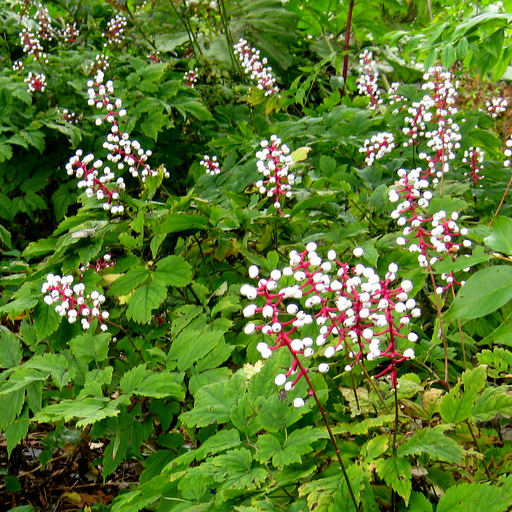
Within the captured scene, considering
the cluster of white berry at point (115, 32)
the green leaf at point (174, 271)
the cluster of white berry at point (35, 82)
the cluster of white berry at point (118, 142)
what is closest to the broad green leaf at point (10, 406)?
the green leaf at point (174, 271)

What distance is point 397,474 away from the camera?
1.01 metres

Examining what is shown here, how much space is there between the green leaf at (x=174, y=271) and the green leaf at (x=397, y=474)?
78 cm

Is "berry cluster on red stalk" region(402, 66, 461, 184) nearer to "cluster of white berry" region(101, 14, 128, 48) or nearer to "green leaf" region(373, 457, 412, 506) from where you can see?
"green leaf" region(373, 457, 412, 506)

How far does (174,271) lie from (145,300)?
0.41 ft

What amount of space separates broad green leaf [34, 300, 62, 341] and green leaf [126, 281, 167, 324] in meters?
0.23

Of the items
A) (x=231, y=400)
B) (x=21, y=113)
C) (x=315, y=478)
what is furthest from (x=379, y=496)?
(x=21, y=113)

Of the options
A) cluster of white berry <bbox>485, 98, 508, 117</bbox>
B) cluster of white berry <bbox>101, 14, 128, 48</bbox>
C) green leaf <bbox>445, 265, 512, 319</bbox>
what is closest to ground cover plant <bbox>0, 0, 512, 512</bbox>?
green leaf <bbox>445, 265, 512, 319</bbox>

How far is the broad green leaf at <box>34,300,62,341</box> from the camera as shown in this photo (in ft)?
5.35

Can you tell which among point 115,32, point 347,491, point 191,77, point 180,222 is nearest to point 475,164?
point 180,222

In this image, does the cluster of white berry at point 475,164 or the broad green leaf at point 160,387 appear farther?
the cluster of white berry at point 475,164

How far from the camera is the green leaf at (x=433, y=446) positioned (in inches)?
38.9

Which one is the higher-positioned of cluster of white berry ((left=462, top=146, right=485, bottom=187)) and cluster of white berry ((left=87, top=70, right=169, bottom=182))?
cluster of white berry ((left=87, top=70, right=169, bottom=182))

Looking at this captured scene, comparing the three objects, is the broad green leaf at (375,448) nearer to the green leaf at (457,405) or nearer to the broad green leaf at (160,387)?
the green leaf at (457,405)

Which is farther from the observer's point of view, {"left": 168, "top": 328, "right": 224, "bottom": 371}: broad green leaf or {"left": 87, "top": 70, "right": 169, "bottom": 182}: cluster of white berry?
{"left": 87, "top": 70, "right": 169, "bottom": 182}: cluster of white berry
